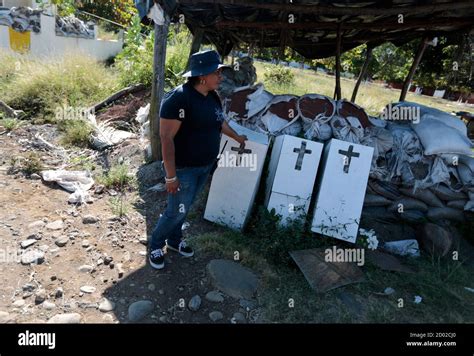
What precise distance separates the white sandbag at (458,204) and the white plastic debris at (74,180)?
4.66 metres

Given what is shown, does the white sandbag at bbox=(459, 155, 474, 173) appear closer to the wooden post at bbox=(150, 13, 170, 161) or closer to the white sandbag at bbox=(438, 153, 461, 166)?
the white sandbag at bbox=(438, 153, 461, 166)

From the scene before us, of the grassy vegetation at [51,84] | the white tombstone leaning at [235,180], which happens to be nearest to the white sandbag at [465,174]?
the white tombstone leaning at [235,180]

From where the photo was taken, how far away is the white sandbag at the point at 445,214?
4355 mm

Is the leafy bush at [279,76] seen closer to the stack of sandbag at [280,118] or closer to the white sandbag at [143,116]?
the white sandbag at [143,116]

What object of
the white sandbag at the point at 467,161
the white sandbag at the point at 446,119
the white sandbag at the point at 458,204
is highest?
the white sandbag at the point at 446,119

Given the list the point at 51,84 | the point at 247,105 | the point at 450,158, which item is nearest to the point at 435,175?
the point at 450,158

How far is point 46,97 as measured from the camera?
21.6ft

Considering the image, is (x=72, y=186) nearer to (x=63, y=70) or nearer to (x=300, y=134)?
(x=300, y=134)

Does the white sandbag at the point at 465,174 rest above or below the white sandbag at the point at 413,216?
above

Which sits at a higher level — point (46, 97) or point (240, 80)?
point (240, 80)
